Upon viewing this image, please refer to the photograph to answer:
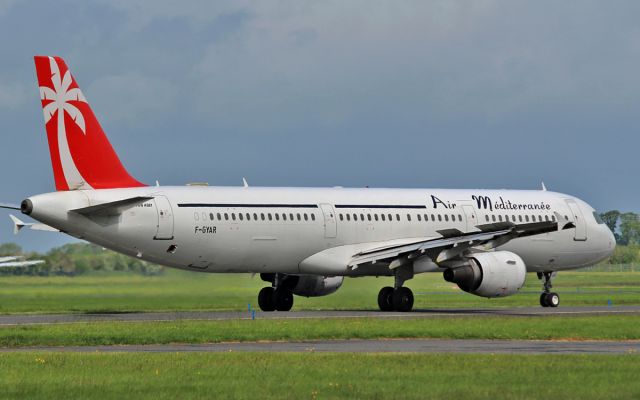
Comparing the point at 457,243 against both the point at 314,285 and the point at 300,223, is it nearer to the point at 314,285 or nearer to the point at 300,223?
the point at 300,223

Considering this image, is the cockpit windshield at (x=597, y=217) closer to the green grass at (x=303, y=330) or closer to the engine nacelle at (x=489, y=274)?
the engine nacelle at (x=489, y=274)

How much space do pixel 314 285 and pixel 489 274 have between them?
807 centimetres

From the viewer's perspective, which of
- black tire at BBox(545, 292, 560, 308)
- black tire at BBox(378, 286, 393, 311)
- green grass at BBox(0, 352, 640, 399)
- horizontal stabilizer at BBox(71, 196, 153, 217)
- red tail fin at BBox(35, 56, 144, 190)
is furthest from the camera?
black tire at BBox(545, 292, 560, 308)

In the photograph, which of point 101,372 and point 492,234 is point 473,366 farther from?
point 492,234

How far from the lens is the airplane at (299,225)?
4112 centimetres

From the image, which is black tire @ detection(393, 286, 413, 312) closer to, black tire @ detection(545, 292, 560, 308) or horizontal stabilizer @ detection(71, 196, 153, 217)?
black tire @ detection(545, 292, 560, 308)

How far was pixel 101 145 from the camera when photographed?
41875 mm

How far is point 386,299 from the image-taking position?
46719mm

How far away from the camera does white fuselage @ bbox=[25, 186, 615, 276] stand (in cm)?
4178

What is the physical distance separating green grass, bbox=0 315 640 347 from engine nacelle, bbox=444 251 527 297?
5.51 m

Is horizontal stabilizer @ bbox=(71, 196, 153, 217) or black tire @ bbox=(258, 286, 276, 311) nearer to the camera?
horizontal stabilizer @ bbox=(71, 196, 153, 217)

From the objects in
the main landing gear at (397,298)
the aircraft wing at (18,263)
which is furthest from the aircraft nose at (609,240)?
the aircraft wing at (18,263)

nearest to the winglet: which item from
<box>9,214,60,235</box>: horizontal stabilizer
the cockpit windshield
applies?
<box>9,214,60,235</box>: horizontal stabilizer

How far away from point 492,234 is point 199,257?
10.4 meters
